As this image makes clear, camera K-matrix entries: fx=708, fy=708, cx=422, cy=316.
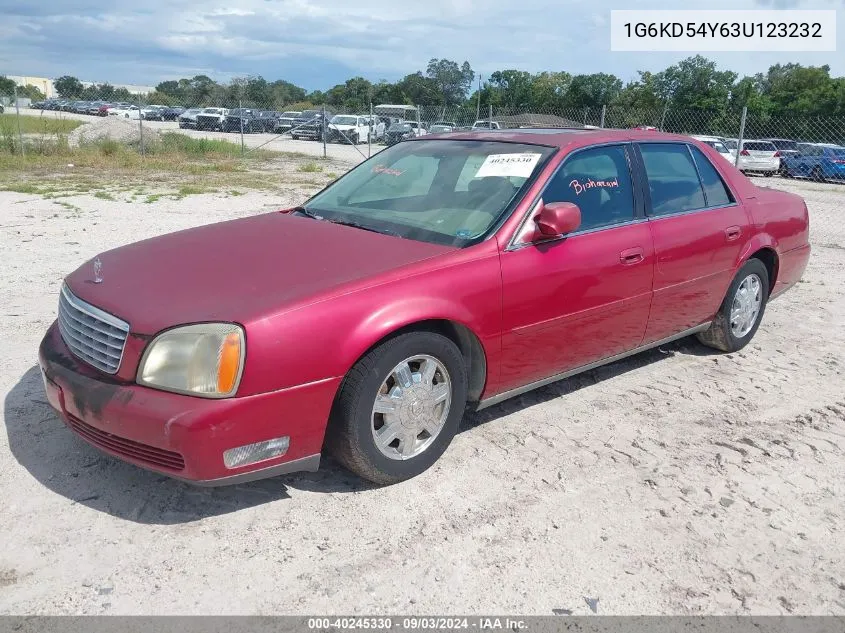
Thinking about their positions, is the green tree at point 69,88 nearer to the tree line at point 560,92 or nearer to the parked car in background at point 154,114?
the tree line at point 560,92

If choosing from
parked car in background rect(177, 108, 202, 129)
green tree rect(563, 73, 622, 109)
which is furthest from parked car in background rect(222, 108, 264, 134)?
green tree rect(563, 73, 622, 109)

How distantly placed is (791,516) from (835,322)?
3760mm

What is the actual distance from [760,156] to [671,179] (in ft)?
70.0

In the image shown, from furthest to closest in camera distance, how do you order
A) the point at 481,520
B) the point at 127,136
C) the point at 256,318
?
the point at 127,136, the point at 481,520, the point at 256,318

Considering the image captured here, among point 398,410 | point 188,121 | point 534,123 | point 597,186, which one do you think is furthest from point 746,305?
point 188,121

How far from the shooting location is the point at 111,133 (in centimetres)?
2247

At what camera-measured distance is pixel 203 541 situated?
9.46ft

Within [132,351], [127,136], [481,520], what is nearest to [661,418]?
[481,520]

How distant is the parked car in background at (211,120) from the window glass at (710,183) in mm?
35589

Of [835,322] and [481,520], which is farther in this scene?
[835,322]

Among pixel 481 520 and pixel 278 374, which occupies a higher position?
pixel 278 374

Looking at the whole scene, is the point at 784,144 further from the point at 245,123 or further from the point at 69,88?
the point at 69,88

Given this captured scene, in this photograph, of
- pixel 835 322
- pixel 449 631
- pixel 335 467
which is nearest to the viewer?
pixel 449 631

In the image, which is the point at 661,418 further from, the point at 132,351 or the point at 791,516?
the point at 132,351
